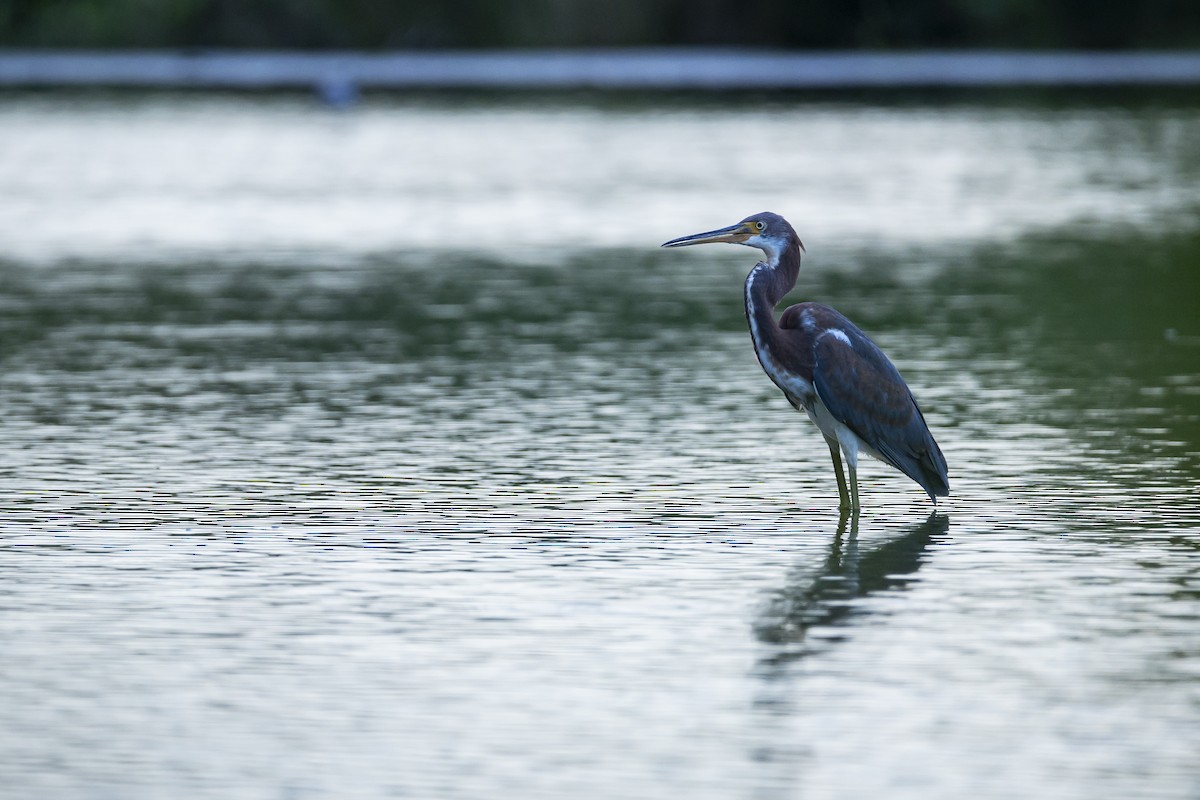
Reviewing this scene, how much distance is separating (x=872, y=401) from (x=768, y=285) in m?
0.73

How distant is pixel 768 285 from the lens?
10758 millimetres

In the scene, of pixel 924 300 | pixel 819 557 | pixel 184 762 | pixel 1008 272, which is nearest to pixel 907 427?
pixel 819 557

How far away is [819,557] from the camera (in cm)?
991

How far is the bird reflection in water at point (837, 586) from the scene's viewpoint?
855 cm

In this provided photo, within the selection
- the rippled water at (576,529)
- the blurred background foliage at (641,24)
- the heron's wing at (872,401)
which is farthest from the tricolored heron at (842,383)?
the blurred background foliage at (641,24)

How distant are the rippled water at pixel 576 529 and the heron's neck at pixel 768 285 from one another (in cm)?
93

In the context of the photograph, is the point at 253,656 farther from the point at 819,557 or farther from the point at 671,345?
the point at 671,345

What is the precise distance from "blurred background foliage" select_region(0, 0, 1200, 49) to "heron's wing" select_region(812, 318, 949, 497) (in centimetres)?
6831

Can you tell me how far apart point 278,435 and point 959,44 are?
68.6 metres

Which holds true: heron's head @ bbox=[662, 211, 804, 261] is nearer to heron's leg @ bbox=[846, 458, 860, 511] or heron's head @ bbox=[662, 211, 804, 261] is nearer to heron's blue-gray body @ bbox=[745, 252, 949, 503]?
heron's blue-gray body @ bbox=[745, 252, 949, 503]

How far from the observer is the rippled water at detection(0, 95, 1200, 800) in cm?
731

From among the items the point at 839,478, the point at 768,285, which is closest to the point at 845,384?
the point at 839,478

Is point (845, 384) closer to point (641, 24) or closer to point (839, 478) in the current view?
point (839, 478)

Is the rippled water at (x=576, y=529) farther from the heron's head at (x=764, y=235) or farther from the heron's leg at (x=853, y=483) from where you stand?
the heron's head at (x=764, y=235)
